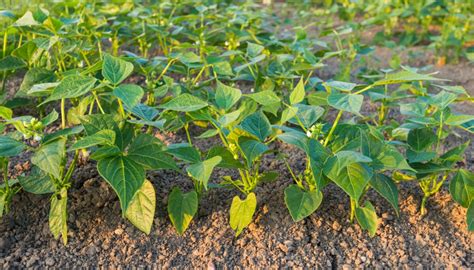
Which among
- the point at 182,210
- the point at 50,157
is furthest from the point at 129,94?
the point at 182,210

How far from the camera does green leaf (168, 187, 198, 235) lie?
1.71 metres

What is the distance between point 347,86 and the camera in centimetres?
161

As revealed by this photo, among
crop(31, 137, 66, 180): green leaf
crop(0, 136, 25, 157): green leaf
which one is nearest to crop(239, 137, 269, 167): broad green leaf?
crop(31, 137, 66, 180): green leaf

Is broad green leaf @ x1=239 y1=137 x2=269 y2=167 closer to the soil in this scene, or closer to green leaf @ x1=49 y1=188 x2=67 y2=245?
the soil

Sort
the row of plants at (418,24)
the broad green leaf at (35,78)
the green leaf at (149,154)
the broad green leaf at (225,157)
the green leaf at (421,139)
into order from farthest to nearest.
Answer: the row of plants at (418,24) → the broad green leaf at (35,78) → the green leaf at (421,139) → the broad green leaf at (225,157) → the green leaf at (149,154)

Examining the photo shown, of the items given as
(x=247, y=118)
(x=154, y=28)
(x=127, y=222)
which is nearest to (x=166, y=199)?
(x=127, y=222)

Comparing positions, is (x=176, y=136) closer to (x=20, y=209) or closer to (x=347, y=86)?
(x=20, y=209)

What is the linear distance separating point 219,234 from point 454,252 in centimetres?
69

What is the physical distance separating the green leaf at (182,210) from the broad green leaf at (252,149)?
0.23 m

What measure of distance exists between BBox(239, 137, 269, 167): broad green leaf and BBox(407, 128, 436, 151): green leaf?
51 cm

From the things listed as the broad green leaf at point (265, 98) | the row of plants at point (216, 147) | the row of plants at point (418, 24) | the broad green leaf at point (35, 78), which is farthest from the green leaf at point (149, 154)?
the row of plants at point (418, 24)

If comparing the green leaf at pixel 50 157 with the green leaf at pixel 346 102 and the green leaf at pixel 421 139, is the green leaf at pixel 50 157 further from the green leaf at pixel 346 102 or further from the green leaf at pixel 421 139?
the green leaf at pixel 421 139

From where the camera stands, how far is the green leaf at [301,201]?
1.63 m

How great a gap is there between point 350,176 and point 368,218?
0.25m
